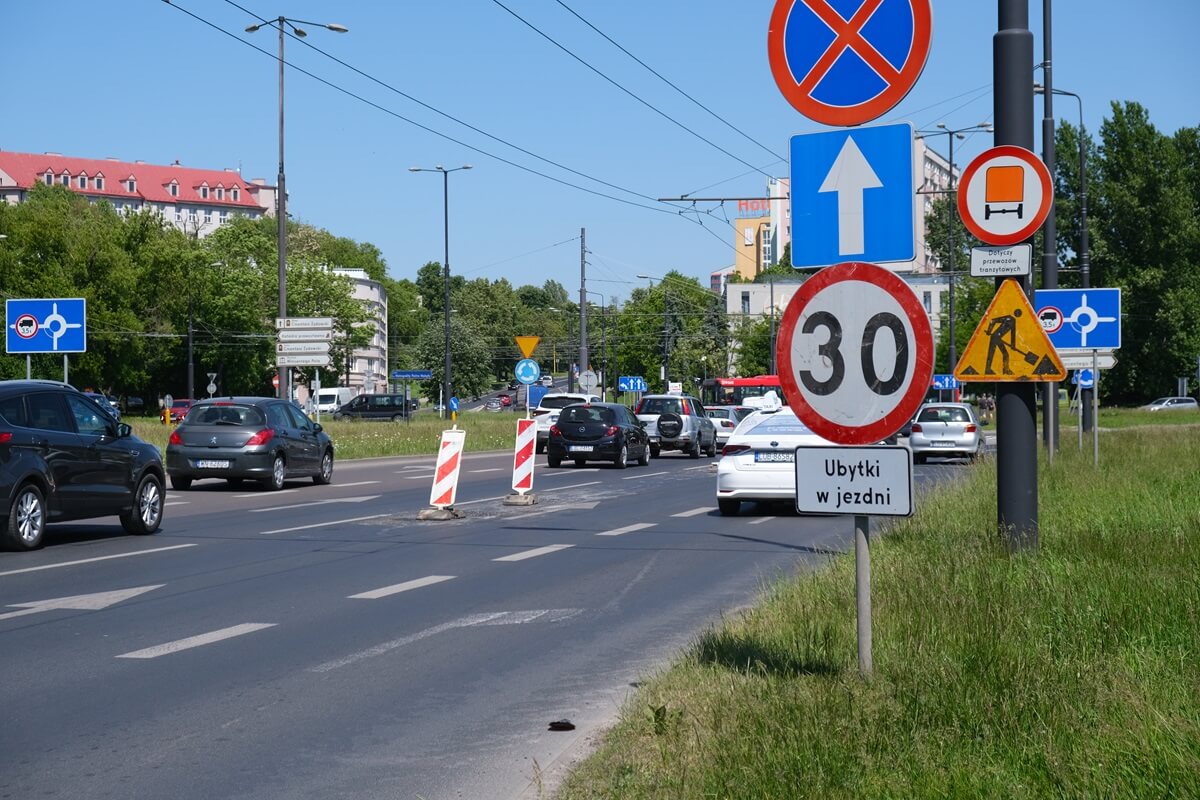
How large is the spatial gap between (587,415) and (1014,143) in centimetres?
2319

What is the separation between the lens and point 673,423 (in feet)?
132

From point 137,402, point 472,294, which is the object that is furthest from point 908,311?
point 472,294

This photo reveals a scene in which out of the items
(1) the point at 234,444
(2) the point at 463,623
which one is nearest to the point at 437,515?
(1) the point at 234,444

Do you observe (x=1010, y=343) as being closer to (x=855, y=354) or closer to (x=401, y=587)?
(x=855, y=354)

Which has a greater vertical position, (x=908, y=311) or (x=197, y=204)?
(x=197, y=204)

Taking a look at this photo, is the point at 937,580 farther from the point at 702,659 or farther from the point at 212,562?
the point at 212,562

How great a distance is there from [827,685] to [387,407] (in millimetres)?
76278

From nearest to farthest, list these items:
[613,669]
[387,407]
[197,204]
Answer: [613,669] → [387,407] → [197,204]

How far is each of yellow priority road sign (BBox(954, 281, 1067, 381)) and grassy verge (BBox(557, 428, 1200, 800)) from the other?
1330 millimetres

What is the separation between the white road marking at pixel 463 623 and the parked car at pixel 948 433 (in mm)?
27307

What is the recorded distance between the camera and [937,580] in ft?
28.7

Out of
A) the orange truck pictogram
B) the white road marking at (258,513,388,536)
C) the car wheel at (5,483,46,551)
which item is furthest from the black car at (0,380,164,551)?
the orange truck pictogram

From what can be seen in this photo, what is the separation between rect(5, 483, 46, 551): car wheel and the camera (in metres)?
14.0

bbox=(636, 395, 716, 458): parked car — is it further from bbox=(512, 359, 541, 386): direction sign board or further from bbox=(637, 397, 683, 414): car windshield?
bbox=(512, 359, 541, 386): direction sign board
